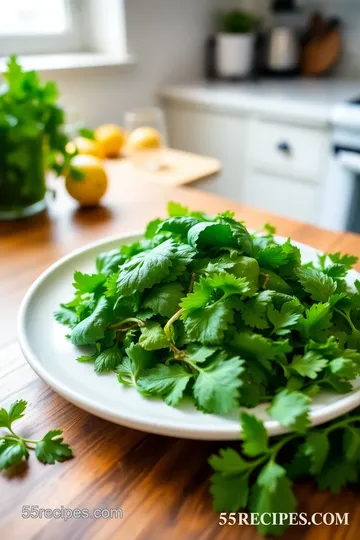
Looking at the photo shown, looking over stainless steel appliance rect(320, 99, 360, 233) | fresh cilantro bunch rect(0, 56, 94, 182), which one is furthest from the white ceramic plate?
stainless steel appliance rect(320, 99, 360, 233)

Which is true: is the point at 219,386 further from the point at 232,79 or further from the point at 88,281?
the point at 232,79

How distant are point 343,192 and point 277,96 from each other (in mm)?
458

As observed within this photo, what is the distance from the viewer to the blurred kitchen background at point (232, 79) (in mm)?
1683

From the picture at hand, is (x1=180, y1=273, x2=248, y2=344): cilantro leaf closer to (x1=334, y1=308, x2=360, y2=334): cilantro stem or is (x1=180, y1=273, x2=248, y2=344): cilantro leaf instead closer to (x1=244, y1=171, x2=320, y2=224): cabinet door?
(x1=334, y1=308, x2=360, y2=334): cilantro stem

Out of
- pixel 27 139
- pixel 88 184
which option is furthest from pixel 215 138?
pixel 27 139

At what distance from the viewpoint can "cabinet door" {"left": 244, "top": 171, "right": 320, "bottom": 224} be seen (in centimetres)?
181

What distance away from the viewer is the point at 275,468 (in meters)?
0.40

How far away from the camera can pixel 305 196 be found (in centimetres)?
182

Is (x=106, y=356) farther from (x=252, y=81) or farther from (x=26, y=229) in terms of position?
(x=252, y=81)

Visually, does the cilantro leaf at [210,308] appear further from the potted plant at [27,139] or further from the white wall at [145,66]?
the white wall at [145,66]

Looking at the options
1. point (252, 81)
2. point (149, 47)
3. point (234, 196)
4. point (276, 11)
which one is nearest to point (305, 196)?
point (234, 196)

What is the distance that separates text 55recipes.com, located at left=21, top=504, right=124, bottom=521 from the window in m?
1.51

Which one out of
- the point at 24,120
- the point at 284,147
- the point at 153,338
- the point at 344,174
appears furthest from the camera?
the point at 284,147

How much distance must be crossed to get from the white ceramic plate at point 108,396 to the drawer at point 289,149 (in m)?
1.15
